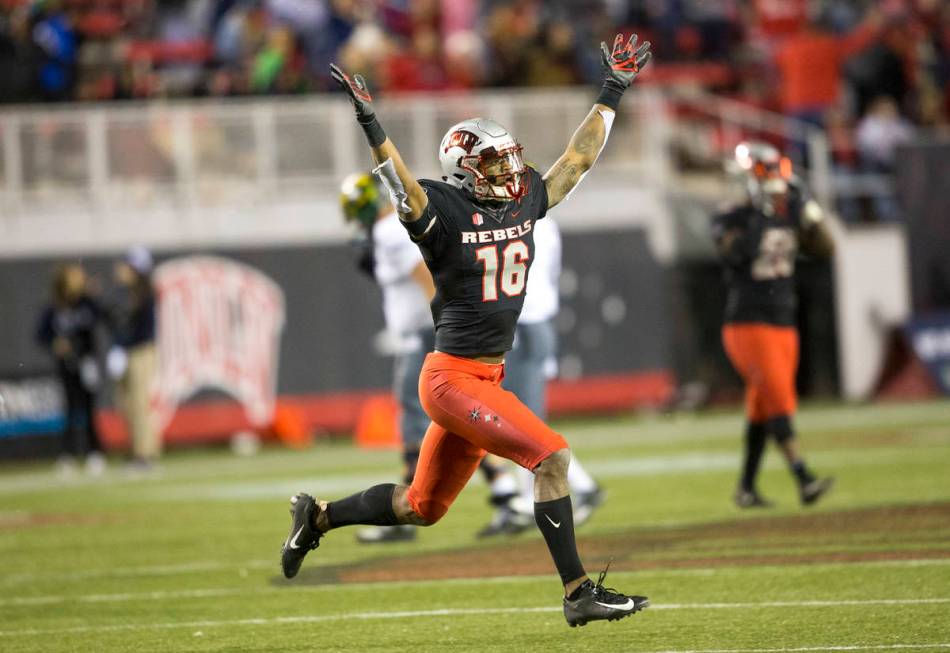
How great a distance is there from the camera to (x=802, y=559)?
8383 mm

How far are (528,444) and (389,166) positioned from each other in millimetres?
1191

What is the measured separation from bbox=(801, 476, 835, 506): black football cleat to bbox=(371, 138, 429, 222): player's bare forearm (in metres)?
4.56

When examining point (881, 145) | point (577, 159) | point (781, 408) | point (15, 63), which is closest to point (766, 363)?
point (781, 408)

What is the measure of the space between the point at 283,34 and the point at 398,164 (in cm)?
1345

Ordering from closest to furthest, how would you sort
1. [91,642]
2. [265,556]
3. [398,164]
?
1. [398,164]
2. [91,642]
3. [265,556]

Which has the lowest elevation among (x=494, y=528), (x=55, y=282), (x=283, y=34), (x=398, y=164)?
(x=494, y=528)

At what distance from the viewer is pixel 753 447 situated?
1059 cm

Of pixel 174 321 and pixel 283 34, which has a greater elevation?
pixel 283 34

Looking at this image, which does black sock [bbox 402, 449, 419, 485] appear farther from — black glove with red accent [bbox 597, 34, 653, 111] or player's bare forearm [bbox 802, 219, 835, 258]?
black glove with red accent [bbox 597, 34, 653, 111]

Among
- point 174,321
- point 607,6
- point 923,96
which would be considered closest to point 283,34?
point 174,321

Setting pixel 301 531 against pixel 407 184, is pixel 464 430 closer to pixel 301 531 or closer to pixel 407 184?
pixel 407 184

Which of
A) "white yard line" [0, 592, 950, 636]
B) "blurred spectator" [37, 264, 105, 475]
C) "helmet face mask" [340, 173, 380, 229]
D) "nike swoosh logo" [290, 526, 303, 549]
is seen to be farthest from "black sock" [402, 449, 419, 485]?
"blurred spectator" [37, 264, 105, 475]

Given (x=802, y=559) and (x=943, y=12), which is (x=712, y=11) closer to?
(x=943, y=12)

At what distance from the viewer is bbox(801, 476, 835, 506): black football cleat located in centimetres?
1024
